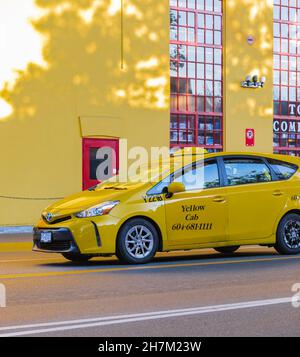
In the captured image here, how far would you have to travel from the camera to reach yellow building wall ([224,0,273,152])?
24.6m

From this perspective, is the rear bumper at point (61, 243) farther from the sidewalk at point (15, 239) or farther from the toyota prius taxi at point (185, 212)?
the sidewalk at point (15, 239)

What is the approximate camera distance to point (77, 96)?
22.2 m

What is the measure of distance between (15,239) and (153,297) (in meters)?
10.00

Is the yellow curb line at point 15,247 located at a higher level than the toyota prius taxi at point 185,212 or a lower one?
lower

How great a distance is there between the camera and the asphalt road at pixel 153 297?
6613mm

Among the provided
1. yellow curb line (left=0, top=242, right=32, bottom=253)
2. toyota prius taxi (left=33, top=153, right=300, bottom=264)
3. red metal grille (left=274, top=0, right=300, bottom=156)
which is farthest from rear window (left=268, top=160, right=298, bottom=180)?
red metal grille (left=274, top=0, right=300, bottom=156)

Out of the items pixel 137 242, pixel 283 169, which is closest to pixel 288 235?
pixel 283 169

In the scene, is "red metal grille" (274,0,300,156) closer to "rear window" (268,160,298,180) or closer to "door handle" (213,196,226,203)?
"rear window" (268,160,298,180)

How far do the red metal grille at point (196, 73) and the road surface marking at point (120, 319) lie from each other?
16.2 metres

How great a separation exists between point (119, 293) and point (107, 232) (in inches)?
96.4

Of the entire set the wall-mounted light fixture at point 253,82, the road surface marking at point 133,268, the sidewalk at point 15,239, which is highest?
the wall-mounted light fixture at point 253,82

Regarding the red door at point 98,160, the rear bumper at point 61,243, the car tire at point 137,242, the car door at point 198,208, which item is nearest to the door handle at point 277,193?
the car door at point 198,208

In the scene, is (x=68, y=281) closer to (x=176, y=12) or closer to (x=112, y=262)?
(x=112, y=262)

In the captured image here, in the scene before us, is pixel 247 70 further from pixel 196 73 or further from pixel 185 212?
pixel 185 212
